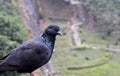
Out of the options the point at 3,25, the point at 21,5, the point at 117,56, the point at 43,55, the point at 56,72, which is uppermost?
the point at 43,55

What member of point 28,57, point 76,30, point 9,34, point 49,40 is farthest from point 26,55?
point 76,30

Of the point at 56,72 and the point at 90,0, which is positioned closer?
the point at 56,72

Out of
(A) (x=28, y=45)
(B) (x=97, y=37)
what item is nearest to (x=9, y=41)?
(A) (x=28, y=45)

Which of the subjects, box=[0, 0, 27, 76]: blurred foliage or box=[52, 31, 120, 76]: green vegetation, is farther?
box=[52, 31, 120, 76]: green vegetation

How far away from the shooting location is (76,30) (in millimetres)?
41062

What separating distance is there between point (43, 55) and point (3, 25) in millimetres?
11662

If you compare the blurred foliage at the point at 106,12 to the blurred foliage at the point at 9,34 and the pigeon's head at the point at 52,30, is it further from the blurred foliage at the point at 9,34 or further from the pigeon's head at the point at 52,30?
the pigeon's head at the point at 52,30

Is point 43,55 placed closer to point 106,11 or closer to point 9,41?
point 9,41

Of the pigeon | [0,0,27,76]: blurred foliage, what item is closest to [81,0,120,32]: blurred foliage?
[0,0,27,76]: blurred foliage

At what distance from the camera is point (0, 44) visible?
17.0 metres

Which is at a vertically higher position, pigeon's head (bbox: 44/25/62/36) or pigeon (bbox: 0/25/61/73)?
pigeon's head (bbox: 44/25/62/36)

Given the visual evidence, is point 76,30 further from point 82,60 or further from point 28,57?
point 28,57

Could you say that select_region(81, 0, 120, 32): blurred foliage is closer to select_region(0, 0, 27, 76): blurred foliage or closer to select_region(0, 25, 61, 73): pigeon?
select_region(0, 0, 27, 76): blurred foliage

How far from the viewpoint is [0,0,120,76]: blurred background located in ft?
84.7
